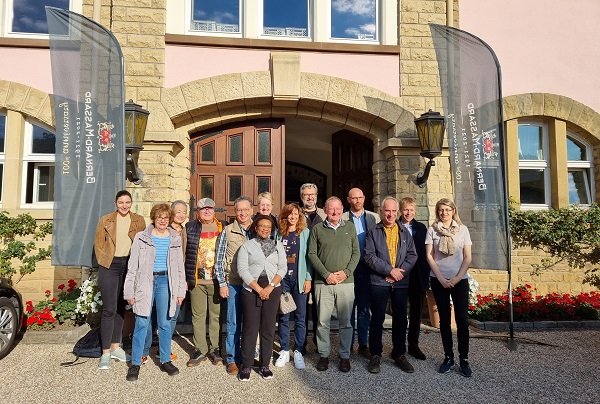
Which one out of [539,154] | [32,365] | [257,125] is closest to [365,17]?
[257,125]

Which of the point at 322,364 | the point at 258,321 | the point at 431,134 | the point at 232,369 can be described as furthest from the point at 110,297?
the point at 431,134

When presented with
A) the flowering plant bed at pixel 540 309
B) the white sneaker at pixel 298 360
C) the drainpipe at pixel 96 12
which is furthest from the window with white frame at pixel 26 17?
the flowering plant bed at pixel 540 309

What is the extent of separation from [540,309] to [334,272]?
3.83 metres

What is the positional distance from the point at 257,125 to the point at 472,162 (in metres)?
3.53

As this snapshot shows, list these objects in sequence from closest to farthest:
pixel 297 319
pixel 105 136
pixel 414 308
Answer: pixel 297 319 < pixel 414 308 < pixel 105 136

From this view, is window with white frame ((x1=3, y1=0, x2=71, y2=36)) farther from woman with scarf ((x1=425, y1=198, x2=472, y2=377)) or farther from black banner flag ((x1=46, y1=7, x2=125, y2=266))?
woman with scarf ((x1=425, y1=198, x2=472, y2=377))

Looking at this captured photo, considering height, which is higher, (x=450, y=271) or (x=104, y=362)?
(x=450, y=271)

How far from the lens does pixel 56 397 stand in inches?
146

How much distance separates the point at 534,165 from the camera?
7711 millimetres

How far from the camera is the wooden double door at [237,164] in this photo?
23.7ft

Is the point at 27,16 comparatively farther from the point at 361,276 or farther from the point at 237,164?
the point at 361,276

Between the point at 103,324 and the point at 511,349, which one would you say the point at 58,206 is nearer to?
the point at 103,324

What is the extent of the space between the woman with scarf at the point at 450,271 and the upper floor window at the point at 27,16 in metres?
6.67

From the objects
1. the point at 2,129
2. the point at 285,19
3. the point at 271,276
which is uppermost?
the point at 285,19
